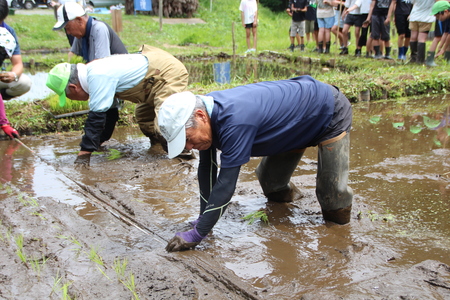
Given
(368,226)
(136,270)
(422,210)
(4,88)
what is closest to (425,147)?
(422,210)

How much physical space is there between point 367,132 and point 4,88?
4896 millimetres

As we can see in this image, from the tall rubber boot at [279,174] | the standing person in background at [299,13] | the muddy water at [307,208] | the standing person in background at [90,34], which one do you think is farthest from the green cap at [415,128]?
the standing person in background at [299,13]

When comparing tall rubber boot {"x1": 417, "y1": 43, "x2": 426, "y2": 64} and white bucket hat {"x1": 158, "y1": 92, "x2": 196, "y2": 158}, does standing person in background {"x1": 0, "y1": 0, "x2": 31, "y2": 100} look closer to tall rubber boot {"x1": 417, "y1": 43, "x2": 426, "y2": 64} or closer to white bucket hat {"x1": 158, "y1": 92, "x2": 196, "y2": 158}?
white bucket hat {"x1": 158, "y1": 92, "x2": 196, "y2": 158}

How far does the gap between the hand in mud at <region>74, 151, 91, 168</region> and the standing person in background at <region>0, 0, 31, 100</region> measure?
1814mm

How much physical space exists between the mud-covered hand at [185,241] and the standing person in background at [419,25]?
7912 mm

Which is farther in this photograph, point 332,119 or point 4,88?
point 4,88

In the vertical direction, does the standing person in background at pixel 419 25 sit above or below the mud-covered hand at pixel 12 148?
above

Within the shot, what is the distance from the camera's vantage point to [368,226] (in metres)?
3.42

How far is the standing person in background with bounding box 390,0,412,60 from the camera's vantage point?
952 centimetres

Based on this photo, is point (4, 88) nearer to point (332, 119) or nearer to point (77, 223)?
point (77, 223)

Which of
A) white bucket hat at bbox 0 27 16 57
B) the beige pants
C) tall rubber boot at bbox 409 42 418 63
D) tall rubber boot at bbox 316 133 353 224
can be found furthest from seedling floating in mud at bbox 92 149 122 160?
tall rubber boot at bbox 409 42 418 63

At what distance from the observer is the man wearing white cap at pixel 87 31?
15.9 ft

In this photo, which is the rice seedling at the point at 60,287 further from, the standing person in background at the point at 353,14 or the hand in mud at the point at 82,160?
the standing person in background at the point at 353,14

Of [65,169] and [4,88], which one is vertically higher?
[4,88]
